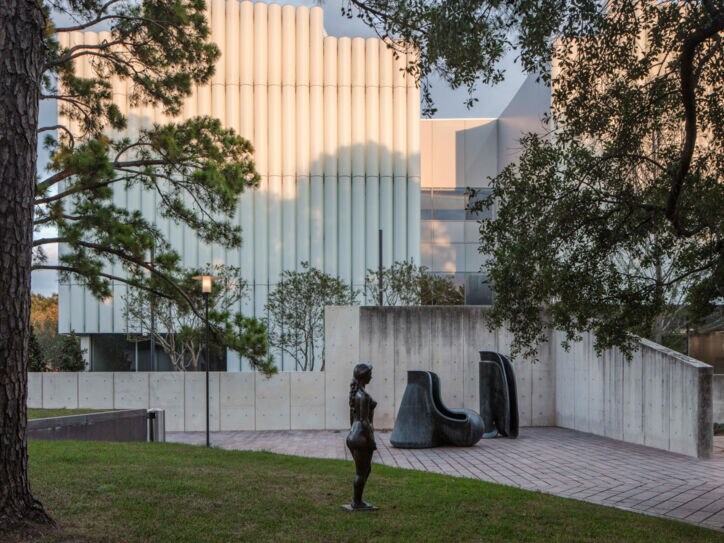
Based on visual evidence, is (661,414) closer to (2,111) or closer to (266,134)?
(2,111)

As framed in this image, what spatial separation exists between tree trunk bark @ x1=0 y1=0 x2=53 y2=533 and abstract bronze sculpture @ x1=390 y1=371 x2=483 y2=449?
383 inches

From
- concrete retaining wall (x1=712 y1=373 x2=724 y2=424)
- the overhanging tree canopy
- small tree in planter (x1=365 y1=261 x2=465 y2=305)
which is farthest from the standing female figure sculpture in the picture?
small tree in planter (x1=365 y1=261 x2=465 y2=305)

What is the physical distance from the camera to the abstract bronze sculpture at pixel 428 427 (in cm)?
1546

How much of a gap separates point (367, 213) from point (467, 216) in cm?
456

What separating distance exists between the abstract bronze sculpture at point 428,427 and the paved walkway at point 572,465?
27 centimetres

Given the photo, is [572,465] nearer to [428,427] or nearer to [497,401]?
[428,427]

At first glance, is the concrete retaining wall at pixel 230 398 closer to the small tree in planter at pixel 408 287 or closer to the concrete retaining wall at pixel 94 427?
the concrete retaining wall at pixel 94 427

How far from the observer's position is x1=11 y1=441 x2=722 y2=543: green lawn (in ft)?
22.8

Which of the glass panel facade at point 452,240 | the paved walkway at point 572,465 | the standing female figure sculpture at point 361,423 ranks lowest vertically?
the paved walkway at point 572,465

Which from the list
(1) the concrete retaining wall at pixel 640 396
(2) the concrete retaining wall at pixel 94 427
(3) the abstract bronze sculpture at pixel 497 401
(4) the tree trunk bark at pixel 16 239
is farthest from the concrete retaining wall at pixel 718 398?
(4) the tree trunk bark at pixel 16 239

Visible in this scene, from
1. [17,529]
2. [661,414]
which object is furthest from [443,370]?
[17,529]

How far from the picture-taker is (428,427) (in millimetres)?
15539

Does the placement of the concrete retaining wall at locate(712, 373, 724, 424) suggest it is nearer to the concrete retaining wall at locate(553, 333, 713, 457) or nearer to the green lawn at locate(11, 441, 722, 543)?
the concrete retaining wall at locate(553, 333, 713, 457)

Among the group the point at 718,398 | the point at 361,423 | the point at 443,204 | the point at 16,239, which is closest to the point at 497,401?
the point at 718,398
